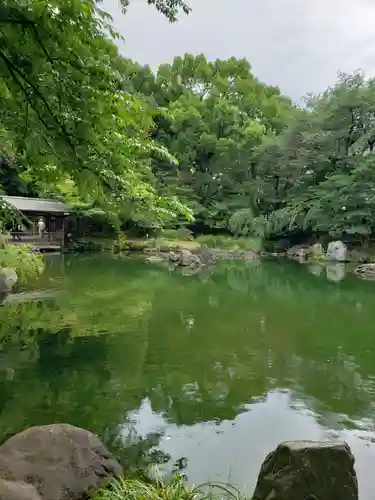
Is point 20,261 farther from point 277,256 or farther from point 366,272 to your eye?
point 277,256

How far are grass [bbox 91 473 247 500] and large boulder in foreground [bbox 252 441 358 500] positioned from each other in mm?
323

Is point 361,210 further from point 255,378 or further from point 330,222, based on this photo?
point 255,378

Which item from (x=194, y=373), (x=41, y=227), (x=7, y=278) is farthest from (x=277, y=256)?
(x=194, y=373)

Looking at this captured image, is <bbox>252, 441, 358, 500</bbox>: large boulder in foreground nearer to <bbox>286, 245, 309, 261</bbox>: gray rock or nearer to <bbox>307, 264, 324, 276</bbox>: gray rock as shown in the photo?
<bbox>307, 264, 324, 276</bbox>: gray rock

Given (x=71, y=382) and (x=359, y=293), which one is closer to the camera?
(x=71, y=382)

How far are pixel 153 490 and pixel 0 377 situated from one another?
10.2ft

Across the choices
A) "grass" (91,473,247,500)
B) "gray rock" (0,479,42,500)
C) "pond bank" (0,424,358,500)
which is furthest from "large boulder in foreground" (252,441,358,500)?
"gray rock" (0,479,42,500)

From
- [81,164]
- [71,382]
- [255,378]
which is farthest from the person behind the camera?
[255,378]

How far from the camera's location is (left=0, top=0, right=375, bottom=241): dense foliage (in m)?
2.64

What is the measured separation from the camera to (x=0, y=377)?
17.6 feet

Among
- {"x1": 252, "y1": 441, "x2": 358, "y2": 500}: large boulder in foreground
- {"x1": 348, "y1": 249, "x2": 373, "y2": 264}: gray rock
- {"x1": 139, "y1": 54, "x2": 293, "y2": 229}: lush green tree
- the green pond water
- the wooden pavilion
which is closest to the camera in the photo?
{"x1": 252, "y1": 441, "x2": 358, "y2": 500}: large boulder in foreground

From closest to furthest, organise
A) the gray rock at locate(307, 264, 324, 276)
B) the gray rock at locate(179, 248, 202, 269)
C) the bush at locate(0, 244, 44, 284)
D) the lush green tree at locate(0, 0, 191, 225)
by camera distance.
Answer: the lush green tree at locate(0, 0, 191, 225)
the bush at locate(0, 244, 44, 284)
the gray rock at locate(307, 264, 324, 276)
the gray rock at locate(179, 248, 202, 269)

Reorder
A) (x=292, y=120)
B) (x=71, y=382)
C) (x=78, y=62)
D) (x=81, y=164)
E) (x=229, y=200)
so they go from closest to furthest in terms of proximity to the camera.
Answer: (x=78, y=62) → (x=81, y=164) → (x=71, y=382) → (x=292, y=120) → (x=229, y=200)

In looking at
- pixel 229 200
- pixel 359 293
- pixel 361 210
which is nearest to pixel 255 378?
pixel 359 293
